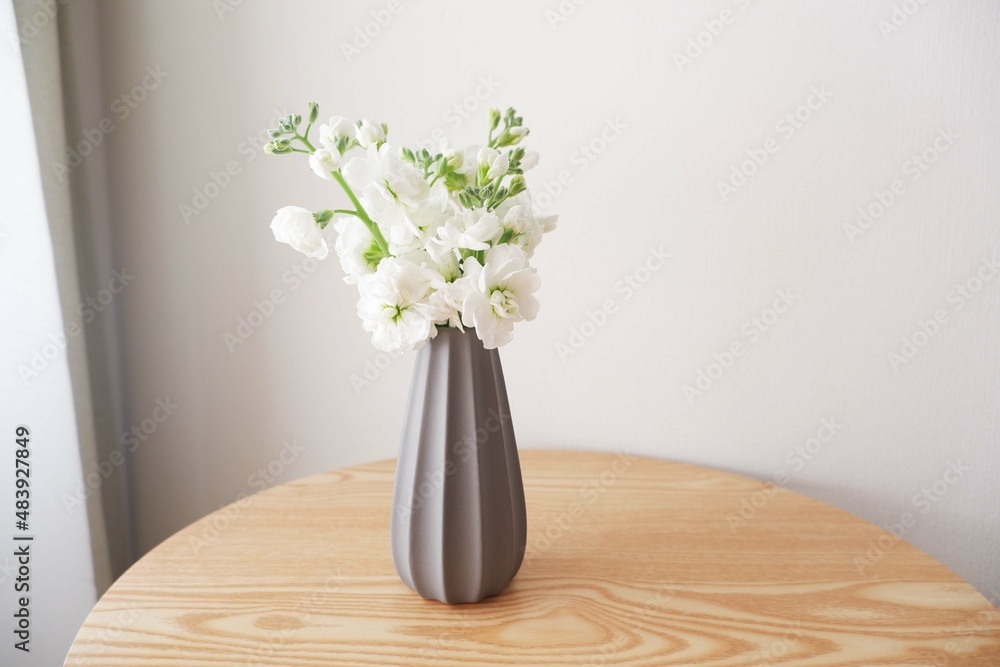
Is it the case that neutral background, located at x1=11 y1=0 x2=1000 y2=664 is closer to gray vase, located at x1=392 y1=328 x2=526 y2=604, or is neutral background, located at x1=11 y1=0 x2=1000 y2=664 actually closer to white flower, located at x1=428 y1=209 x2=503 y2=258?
gray vase, located at x1=392 y1=328 x2=526 y2=604

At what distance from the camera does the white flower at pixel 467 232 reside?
2.32 ft

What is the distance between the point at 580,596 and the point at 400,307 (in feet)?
1.38

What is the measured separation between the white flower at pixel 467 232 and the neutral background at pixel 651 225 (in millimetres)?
502

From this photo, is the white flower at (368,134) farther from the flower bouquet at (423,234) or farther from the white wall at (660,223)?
the white wall at (660,223)

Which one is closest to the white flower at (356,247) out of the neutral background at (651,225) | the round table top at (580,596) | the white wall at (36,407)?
the round table top at (580,596)

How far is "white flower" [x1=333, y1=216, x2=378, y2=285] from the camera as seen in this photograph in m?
0.76

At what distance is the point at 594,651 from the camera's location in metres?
0.77

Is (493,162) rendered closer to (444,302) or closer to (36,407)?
(444,302)

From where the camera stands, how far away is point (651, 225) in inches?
48.4

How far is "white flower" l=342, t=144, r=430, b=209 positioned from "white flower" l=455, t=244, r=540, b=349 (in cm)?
8

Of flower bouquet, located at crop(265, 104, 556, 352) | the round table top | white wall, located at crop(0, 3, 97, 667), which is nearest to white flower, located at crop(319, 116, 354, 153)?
flower bouquet, located at crop(265, 104, 556, 352)

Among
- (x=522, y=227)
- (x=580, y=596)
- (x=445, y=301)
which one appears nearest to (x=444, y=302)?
(x=445, y=301)

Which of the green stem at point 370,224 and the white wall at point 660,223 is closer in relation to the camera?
the green stem at point 370,224

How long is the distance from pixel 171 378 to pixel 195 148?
455mm
